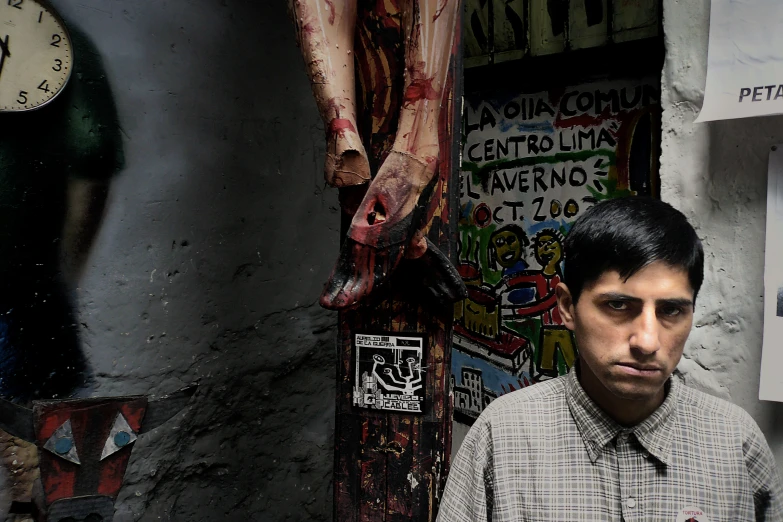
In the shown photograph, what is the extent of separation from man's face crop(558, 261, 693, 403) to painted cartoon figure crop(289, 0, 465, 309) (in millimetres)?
444

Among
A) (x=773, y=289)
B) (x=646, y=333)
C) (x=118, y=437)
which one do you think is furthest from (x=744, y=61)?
(x=118, y=437)

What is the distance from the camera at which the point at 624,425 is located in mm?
1126

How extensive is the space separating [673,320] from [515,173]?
1.86 meters

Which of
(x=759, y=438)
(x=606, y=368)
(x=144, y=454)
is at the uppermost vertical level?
(x=606, y=368)

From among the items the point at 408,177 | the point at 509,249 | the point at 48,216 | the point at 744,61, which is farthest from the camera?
the point at 509,249

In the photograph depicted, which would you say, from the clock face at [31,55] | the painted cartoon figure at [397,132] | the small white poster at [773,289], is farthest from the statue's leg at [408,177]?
the clock face at [31,55]

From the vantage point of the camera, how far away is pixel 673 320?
3.49 feet

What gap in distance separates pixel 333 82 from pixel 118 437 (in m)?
0.95

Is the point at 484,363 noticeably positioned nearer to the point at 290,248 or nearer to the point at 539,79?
the point at 290,248

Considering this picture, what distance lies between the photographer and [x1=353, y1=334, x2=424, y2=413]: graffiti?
152cm

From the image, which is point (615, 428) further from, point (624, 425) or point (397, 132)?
point (397, 132)

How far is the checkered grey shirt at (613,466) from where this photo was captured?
1090 mm

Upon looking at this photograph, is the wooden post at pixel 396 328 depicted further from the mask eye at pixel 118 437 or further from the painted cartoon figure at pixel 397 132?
the mask eye at pixel 118 437

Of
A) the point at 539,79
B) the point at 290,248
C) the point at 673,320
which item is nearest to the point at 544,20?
the point at 539,79
